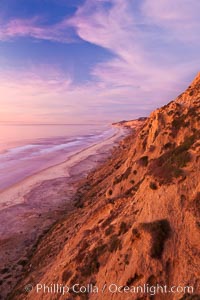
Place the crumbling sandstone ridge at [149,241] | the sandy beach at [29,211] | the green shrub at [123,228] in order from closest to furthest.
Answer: the crumbling sandstone ridge at [149,241], the green shrub at [123,228], the sandy beach at [29,211]

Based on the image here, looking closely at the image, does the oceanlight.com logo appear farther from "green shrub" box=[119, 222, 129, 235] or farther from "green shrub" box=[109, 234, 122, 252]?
"green shrub" box=[119, 222, 129, 235]

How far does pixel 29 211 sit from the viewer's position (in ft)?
109

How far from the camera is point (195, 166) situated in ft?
42.2

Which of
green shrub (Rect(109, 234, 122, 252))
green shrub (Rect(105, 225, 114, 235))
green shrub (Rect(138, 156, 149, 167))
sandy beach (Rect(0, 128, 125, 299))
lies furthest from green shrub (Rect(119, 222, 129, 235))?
sandy beach (Rect(0, 128, 125, 299))

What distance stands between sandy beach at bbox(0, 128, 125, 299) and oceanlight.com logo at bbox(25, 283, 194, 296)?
6.11 metres

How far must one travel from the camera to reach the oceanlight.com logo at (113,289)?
9992 millimetres

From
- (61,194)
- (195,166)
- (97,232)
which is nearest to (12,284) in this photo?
(97,232)

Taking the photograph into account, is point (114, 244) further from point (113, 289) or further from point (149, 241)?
point (149, 241)

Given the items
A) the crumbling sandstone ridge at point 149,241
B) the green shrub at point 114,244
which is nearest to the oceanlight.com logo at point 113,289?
the crumbling sandstone ridge at point 149,241

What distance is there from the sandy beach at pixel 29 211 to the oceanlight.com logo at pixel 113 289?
6107 millimetres

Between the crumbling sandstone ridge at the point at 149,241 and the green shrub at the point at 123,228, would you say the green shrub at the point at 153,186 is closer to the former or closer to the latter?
the crumbling sandstone ridge at the point at 149,241

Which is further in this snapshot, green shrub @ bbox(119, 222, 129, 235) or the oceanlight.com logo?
green shrub @ bbox(119, 222, 129, 235)

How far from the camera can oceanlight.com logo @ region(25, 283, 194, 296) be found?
999cm

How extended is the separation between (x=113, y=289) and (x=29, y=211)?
78.1ft
